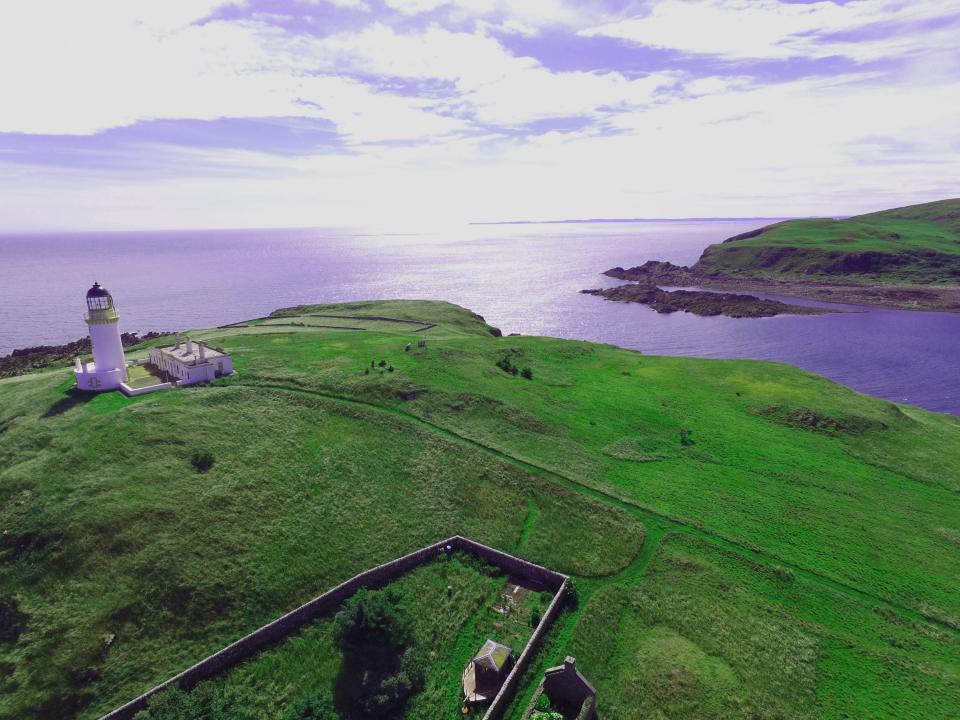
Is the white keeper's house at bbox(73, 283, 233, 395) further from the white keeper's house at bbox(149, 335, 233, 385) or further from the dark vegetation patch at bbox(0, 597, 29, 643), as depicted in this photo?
the dark vegetation patch at bbox(0, 597, 29, 643)

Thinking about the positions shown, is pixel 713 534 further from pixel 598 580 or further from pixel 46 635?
pixel 46 635

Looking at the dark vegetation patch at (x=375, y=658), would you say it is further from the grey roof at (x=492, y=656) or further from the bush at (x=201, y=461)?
the bush at (x=201, y=461)

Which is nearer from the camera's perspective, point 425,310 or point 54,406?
point 54,406

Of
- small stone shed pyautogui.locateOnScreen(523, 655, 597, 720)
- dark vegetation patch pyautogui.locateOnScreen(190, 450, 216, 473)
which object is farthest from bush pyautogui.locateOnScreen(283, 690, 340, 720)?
dark vegetation patch pyautogui.locateOnScreen(190, 450, 216, 473)

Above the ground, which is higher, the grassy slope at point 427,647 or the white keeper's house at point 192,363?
the white keeper's house at point 192,363

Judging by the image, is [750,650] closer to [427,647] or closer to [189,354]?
[427,647]

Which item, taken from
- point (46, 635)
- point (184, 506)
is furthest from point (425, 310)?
point (46, 635)

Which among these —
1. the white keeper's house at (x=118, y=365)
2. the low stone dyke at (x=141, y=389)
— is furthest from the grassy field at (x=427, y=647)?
the white keeper's house at (x=118, y=365)
